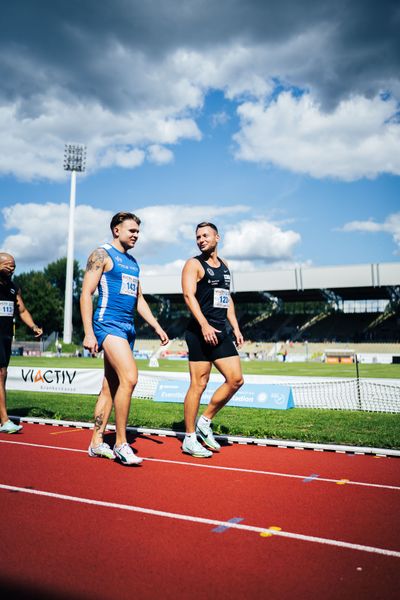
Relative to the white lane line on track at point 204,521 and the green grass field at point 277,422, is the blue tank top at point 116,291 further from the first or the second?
the green grass field at point 277,422

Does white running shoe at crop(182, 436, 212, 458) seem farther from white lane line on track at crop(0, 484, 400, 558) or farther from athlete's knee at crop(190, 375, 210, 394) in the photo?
white lane line on track at crop(0, 484, 400, 558)

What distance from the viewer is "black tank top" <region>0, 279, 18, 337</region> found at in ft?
21.0

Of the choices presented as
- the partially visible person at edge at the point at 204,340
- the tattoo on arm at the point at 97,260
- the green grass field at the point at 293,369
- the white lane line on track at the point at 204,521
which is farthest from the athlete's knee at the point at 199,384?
the green grass field at the point at 293,369

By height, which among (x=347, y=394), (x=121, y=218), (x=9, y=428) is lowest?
(x=9, y=428)

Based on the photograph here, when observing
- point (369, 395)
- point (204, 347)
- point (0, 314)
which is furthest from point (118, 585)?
point (369, 395)

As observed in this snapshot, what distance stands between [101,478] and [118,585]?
1979mm

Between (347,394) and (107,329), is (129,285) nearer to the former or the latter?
(107,329)

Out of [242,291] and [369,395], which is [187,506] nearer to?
[369,395]

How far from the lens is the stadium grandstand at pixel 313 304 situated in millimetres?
55125

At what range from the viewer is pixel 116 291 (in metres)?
4.94

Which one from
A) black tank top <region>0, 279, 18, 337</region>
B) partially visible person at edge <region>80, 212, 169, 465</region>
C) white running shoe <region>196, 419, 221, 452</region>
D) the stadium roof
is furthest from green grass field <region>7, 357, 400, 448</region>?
the stadium roof

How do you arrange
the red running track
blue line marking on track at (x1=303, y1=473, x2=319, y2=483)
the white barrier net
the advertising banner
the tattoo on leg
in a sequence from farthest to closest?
the advertising banner
the white barrier net
the tattoo on leg
blue line marking on track at (x1=303, y1=473, x2=319, y2=483)
the red running track

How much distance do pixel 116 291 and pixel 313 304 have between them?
68525 mm

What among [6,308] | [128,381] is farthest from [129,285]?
[6,308]
